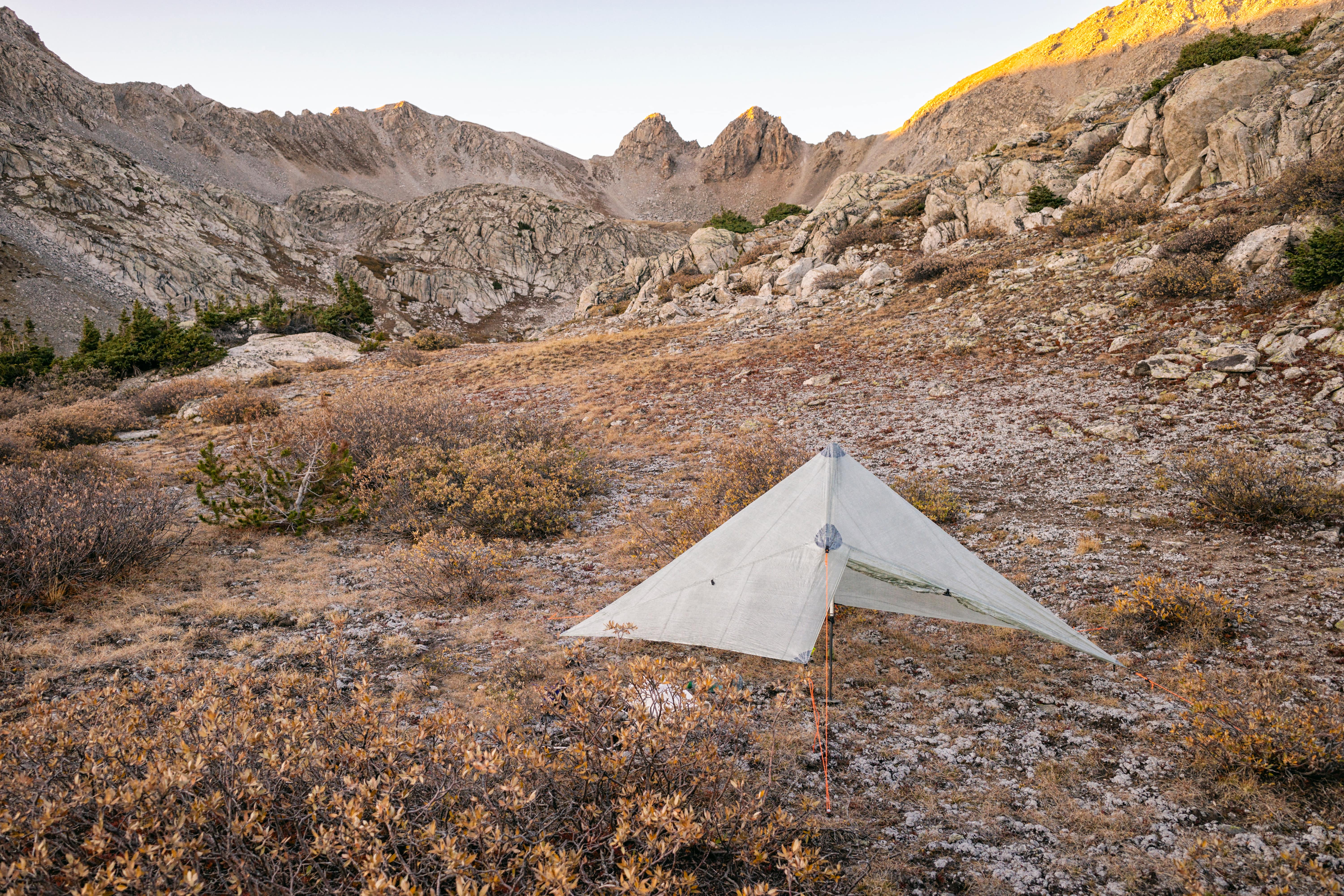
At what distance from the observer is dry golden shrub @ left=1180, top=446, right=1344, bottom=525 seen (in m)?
7.03

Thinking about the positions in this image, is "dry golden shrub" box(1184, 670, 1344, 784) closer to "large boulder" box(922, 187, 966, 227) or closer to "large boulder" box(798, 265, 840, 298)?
"large boulder" box(798, 265, 840, 298)

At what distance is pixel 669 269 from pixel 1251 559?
118 feet

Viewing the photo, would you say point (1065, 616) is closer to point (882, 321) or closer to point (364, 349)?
point (882, 321)

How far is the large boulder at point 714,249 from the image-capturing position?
37.2 meters

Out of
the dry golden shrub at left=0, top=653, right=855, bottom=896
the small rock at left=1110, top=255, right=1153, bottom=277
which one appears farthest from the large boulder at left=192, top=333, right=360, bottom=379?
the small rock at left=1110, top=255, right=1153, bottom=277

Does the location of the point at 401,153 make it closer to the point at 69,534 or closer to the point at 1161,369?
the point at 69,534

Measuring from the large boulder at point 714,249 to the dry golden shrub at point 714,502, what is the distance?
29283 millimetres

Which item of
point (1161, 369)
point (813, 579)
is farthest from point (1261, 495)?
point (813, 579)

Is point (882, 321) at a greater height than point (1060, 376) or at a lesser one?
greater

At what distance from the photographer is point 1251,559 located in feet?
21.3

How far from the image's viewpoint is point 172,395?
20.1m

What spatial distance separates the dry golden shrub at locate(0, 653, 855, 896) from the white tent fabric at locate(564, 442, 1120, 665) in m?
1.23

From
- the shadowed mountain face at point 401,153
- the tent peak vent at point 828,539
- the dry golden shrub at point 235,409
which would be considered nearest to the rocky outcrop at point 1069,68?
the shadowed mountain face at point 401,153

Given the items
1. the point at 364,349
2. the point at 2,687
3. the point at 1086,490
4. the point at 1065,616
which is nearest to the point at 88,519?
the point at 2,687
